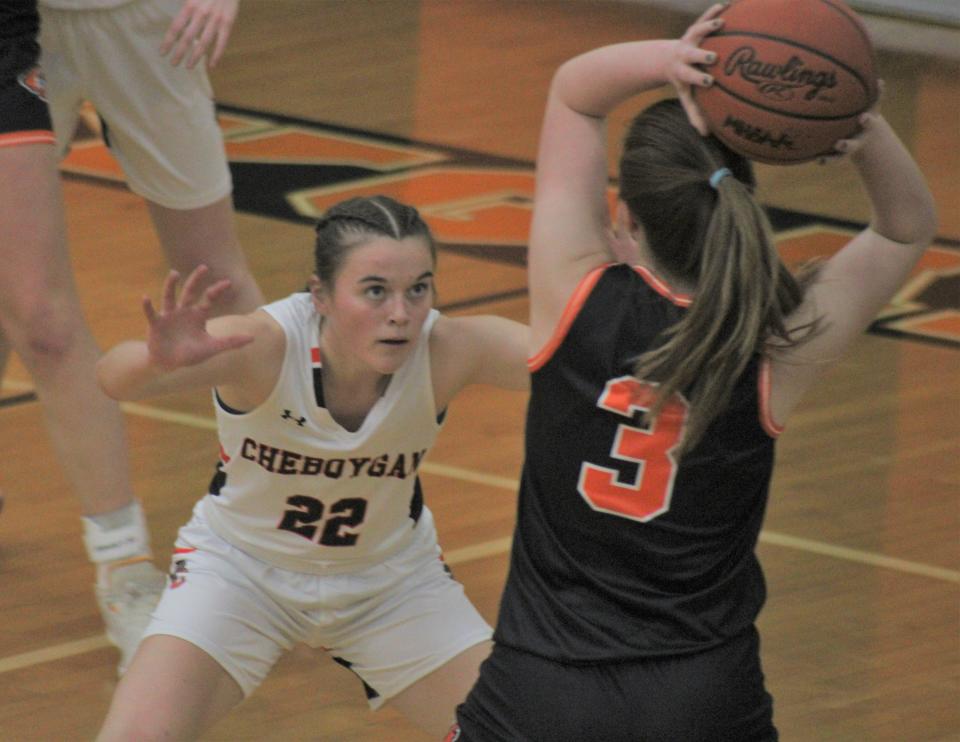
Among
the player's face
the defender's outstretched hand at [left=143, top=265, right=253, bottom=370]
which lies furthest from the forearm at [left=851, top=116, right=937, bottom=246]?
the defender's outstretched hand at [left=143, top=265, right=253, bottom=370]

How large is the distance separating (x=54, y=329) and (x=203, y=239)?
635 millimetres

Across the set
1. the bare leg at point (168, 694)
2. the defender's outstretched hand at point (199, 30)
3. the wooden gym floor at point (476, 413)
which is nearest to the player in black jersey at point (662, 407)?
the bare leg at point (168, 694)

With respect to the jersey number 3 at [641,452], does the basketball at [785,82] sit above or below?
above

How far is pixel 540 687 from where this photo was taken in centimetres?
276

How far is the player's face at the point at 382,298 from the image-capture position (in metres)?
3.47

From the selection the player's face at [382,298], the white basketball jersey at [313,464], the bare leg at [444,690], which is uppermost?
the player's face at [382,298]

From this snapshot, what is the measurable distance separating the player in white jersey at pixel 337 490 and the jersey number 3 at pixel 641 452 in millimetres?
849

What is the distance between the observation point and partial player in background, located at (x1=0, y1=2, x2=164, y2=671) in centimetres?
412

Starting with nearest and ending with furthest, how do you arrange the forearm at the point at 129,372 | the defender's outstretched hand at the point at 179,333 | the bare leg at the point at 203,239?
the defender's outstretched hand at the point at 179,333 → the forearm at the point at 129,372 → the bare leg at the point at 203,239

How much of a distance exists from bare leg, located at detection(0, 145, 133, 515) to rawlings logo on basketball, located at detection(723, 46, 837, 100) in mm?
1926

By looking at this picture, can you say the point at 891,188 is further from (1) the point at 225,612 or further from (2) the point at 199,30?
(2) the point at 199,30

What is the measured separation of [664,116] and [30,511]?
285 centimetres

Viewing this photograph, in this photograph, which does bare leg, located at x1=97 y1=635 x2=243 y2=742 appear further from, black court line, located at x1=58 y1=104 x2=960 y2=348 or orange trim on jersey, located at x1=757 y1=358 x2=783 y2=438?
black court line, located at x1=58 y1=104 x2=960 y2=348

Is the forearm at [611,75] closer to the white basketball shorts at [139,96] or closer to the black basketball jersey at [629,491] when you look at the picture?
the black basketball jersey at [629,491]
